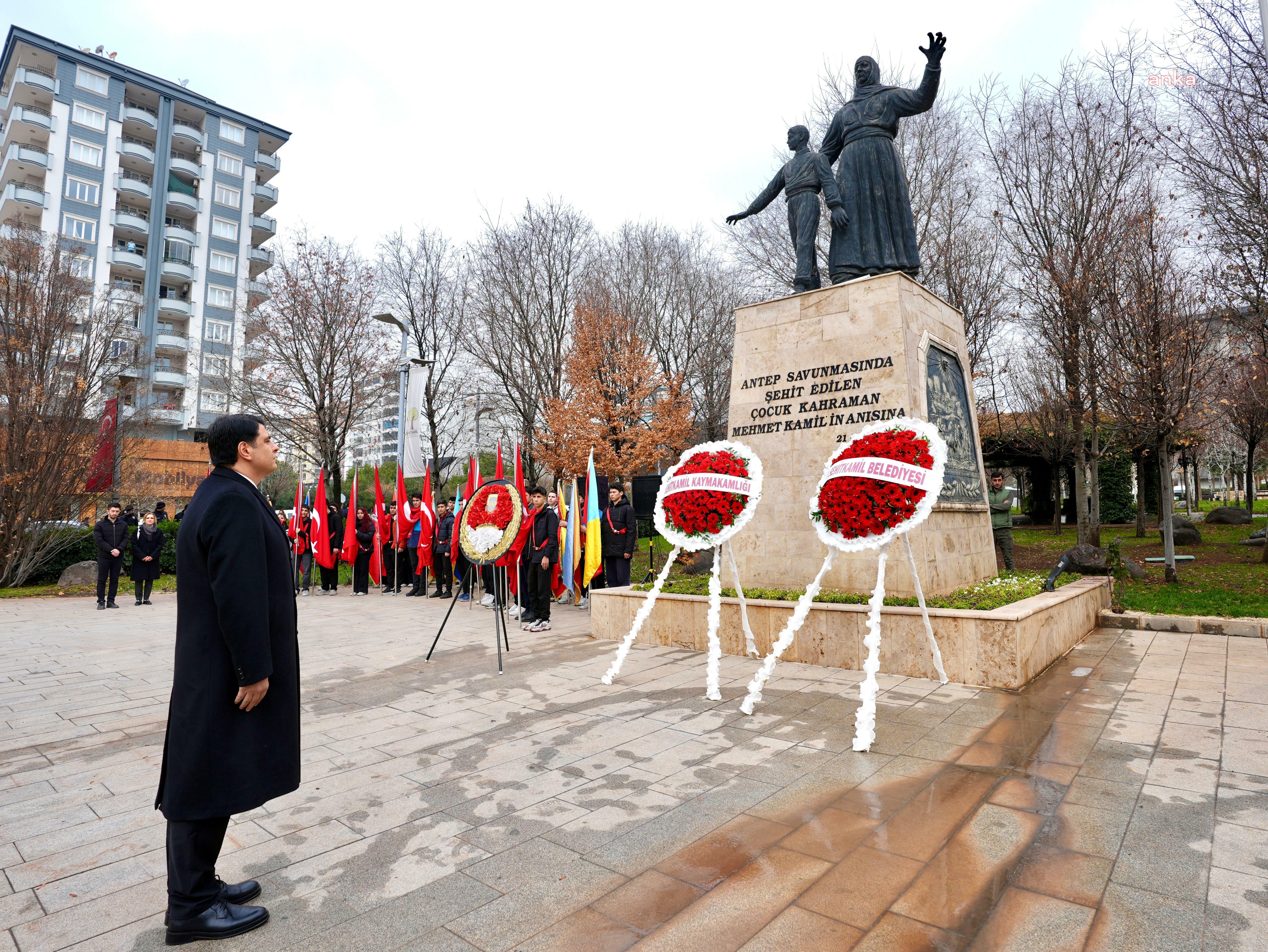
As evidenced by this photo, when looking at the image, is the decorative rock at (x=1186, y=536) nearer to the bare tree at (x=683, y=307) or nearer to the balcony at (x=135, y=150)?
the bare tree at (x=683, y=307)

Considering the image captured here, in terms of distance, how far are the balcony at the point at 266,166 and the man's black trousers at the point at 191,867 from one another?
60700 mm

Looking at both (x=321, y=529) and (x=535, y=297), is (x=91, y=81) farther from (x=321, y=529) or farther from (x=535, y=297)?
(x=321, y=529)

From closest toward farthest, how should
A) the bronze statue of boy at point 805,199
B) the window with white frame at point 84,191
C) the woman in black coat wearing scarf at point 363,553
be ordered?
the bronze statue of boy at point 805,199
the woman in black coat wearing scarf at point 363,553
the window with white frame at point 84,191

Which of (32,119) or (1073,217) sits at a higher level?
(32,119)

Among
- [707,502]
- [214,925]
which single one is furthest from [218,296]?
[214,925]

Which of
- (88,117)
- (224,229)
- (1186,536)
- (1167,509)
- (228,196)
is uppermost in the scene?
(88,117)

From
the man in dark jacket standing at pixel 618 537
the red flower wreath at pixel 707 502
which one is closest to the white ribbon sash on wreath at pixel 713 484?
the red flower wreath at pixel 707 502

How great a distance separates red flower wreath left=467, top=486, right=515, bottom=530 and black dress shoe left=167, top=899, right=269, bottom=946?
5.27m

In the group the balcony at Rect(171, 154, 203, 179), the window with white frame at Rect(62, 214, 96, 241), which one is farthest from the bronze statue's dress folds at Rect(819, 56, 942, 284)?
the balcony at Rect(171, 154, 203, 179)

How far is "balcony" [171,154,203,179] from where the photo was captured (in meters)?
46.4

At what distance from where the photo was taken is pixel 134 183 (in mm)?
44688

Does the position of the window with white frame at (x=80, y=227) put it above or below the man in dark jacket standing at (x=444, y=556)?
above

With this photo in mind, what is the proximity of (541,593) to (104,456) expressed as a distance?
52.6 ft

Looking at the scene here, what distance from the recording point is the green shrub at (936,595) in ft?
22.6
